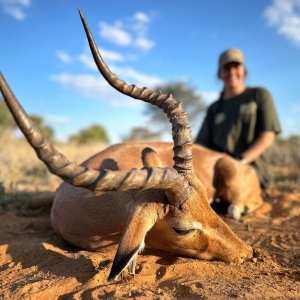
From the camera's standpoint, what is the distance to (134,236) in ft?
8.59

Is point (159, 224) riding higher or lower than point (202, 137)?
lower

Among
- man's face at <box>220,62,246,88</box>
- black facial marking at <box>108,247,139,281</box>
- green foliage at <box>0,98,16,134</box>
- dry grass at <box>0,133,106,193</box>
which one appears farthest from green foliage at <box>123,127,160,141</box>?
black facial marking at <box>108,247,139,281</box>

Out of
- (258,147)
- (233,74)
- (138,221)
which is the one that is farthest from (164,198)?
(233,74)

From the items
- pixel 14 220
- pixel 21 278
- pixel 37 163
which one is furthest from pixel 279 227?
pixel 37 163

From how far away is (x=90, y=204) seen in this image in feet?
11.7

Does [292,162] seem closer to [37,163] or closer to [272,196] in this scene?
[272,196]

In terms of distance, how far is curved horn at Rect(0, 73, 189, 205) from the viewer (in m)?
1.82

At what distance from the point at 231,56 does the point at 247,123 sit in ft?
4.88

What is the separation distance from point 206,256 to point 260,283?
572 millimetres

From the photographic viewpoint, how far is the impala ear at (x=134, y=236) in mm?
2459

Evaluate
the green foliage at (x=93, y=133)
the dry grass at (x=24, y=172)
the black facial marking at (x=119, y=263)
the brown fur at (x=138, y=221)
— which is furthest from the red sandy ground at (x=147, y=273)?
the green foliage at (x=93, y=133)

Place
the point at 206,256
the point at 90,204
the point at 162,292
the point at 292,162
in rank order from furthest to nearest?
the point at 292,162 < the point at 90,204 < the point at 206,256 < the point at 162,292

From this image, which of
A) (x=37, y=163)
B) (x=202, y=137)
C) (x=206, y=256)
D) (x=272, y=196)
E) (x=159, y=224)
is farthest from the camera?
(x=37, y=163)

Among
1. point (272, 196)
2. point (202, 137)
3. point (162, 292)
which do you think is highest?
point (202, 137)
